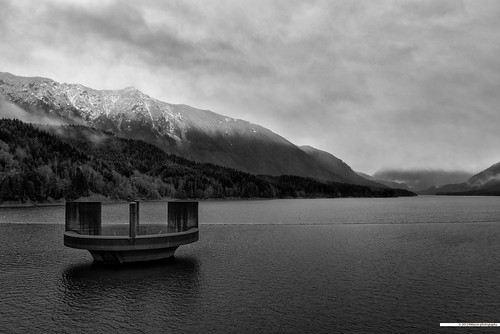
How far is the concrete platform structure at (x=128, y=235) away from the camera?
42.5 metres

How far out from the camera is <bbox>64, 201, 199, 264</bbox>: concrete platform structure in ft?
140

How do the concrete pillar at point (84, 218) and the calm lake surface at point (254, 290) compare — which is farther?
the concrete pillar at point (84, 218)

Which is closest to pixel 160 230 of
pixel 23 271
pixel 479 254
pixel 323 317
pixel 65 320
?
pixel 23 271

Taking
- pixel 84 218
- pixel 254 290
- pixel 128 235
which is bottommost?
pixel 254 290

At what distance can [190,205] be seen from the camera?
175 ft

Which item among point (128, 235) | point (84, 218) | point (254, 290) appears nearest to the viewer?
point (254, 290)

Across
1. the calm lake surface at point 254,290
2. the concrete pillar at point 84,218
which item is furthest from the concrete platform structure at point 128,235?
the calm lake surface at point 254,290

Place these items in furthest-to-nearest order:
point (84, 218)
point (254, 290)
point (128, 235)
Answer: point (84, 218), point (128, 235), point (254, 290)

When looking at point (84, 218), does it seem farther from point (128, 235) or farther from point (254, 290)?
point (254, 290)

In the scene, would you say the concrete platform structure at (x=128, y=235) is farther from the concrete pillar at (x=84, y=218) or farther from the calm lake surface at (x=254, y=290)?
the calm lake surface at (x=254, y=290)

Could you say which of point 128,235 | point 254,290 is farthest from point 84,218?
point 254,290

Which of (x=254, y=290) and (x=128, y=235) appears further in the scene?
(x=128, y=235)

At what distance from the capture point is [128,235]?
47656 millimetres

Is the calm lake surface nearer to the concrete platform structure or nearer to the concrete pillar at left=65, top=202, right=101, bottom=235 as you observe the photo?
the concrete platform structure
